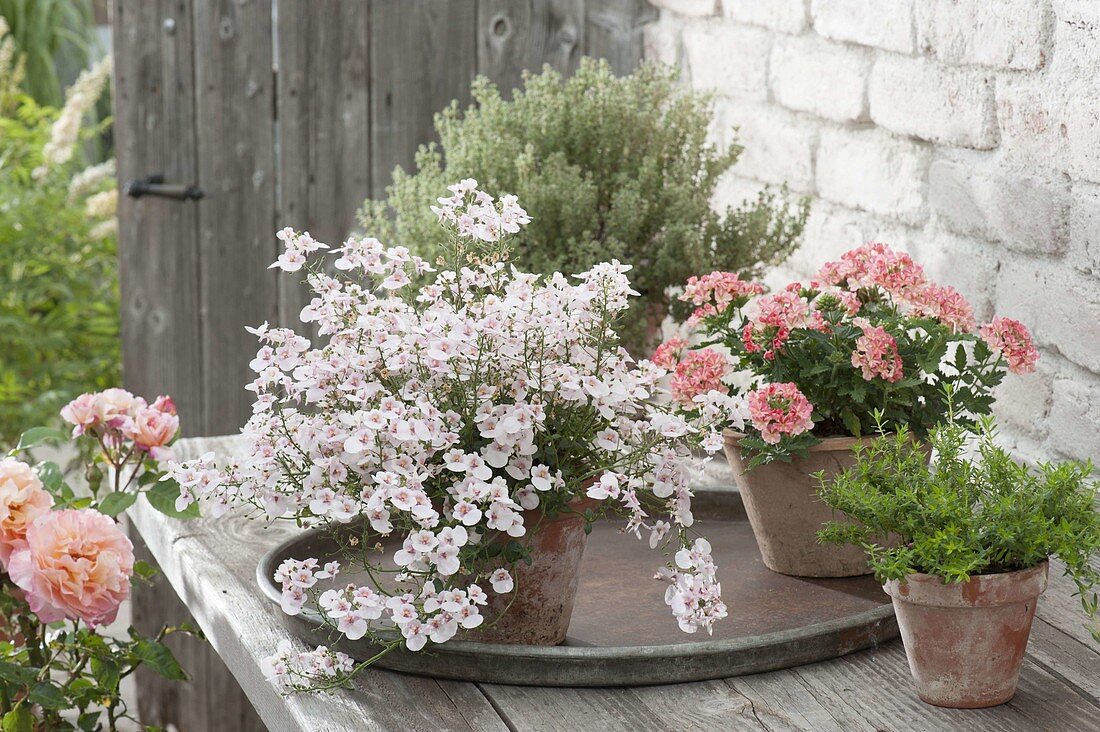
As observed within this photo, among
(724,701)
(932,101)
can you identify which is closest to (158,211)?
(932,101)

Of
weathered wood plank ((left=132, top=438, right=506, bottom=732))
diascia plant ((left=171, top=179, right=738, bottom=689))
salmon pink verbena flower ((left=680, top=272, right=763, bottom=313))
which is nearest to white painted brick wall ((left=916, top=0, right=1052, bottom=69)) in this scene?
salmon pink verbena flower ((left=680, top=272, right=763, bottom=313))

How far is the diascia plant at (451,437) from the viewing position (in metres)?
1.02

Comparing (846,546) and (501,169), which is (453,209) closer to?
(846,546)

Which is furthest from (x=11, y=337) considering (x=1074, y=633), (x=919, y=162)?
(x=1074, y=633)

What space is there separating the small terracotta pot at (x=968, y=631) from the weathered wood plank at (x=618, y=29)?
5.69 ft

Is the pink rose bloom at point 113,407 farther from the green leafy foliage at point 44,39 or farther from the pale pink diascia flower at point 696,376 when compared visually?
the green leafy foliage at point 44,39

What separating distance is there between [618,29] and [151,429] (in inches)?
56.6

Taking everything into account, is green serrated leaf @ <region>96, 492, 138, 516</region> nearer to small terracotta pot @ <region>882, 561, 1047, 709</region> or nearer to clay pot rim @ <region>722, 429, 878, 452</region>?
clay pot rim @ <region>722, 429, 878, 452</region>

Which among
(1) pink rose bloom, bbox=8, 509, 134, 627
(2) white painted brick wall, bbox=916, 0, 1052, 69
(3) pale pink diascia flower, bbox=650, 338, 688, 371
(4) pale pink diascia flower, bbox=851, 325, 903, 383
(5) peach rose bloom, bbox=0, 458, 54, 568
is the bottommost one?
(1) pink rose bloom, bbox=8, 509, 134, 627

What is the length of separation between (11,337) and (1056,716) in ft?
9.29

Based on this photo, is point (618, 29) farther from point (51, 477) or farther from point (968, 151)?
point (51, 477)

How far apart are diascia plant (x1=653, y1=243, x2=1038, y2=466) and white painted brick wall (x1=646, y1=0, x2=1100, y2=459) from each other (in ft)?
0.77

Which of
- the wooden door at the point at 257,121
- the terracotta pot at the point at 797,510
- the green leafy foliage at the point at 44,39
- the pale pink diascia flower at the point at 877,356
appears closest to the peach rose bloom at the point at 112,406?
the terracotta pot at the point at 797,510

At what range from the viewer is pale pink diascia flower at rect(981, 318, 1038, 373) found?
1.27 m
